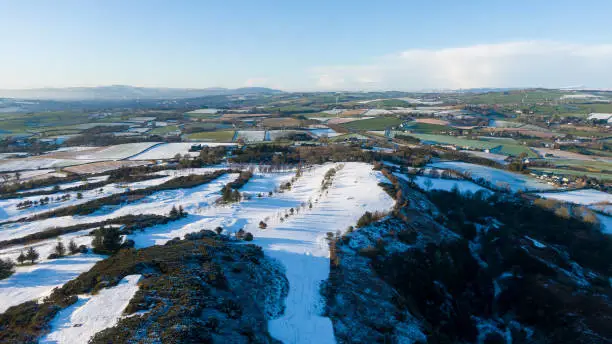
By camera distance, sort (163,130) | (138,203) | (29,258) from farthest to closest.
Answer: (163,130)
(138,203)
(29,258)

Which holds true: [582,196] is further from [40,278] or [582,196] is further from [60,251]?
[40,278]

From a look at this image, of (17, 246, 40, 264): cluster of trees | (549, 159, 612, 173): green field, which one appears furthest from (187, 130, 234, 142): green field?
(549, 159, 612, 173): green field

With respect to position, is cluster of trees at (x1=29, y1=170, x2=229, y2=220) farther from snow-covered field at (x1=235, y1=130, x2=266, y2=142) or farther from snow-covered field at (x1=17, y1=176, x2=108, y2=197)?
snow-covered field at (x1=235, y1=130, x2=266, y2=142)

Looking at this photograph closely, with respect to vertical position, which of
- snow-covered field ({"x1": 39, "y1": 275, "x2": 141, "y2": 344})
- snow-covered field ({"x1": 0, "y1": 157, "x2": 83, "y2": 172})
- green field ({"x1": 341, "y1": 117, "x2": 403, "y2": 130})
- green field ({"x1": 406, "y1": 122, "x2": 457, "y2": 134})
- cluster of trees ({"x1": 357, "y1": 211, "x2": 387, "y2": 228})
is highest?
green field ({"x1": 341, "y1": 117, "x2": 403, "y2": 130})

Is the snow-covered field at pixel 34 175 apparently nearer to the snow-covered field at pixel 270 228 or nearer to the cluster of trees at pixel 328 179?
the snow-covered field at pixel 270 228

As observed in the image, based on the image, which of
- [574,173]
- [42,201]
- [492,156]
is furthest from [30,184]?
[574,173]

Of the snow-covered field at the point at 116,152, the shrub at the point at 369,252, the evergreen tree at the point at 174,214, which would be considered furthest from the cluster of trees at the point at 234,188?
the snow-covered field at the point at 116,152

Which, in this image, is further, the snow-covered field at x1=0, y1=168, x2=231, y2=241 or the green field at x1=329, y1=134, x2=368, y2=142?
the green field at x1=329, y1=134, x2=368, y2=142
